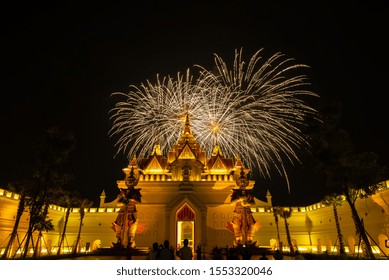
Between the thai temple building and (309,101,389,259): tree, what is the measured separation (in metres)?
5.53

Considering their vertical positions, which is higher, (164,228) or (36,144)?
(36,144)

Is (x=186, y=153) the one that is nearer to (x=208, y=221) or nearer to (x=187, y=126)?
(x=187, y=126)

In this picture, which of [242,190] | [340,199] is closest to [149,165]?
[242,190]

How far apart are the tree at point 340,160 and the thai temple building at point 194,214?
553cm

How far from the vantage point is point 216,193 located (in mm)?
36469

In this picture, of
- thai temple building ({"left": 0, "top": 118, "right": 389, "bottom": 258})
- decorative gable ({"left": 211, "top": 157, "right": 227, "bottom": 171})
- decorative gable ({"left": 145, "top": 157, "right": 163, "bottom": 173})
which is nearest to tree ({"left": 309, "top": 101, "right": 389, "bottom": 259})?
thai temple building ({"left": 0, "top": 118, "right": 389, "bottom": 258})

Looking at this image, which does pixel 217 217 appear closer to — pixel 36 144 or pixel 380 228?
pixel 380 228

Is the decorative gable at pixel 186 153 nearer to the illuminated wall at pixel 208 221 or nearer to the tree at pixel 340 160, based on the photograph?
the illuminated wall at pixel 208 221

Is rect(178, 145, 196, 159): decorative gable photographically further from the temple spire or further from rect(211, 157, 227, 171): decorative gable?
the temple spire

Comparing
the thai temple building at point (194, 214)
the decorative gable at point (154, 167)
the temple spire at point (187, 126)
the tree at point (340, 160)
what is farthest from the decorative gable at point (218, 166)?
the tree at point (340, 160)

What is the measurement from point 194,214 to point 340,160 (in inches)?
712

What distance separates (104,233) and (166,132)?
1883cm

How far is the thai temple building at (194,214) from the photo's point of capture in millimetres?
28625

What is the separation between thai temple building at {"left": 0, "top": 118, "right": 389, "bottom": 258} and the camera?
93.9 ft
